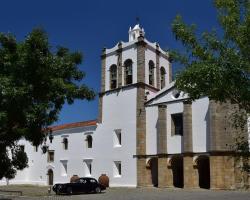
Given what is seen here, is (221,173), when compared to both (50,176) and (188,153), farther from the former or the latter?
(50,176)

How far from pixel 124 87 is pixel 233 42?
1244 inches

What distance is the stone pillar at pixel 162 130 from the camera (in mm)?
38281

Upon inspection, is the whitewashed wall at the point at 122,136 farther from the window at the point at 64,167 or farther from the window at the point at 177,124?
the window at the point at 64,167

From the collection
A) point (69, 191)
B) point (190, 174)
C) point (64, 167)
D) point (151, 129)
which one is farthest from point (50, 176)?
point (190, 174)

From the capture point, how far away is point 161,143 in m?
38.4

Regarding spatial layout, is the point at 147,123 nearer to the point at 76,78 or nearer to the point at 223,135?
the point at 223,135

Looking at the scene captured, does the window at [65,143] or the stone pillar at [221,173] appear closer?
the stone pillar at [221,173]

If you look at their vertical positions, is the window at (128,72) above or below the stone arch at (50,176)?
above

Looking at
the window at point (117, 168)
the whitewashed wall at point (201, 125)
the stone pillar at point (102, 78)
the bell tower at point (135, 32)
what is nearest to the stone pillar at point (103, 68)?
the stone pillar at point (102, 78)

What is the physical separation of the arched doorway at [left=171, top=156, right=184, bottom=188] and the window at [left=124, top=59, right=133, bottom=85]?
9.36m

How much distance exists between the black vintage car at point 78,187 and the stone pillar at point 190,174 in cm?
721

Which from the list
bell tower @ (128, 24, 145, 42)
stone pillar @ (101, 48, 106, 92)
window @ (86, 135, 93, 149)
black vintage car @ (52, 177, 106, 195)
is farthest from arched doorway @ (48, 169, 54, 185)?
bell tower @ (128, 24, 145, 42)

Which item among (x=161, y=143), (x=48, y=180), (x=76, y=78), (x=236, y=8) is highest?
(x=236, y=8)

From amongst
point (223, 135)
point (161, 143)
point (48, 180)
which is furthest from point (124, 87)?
point (48, 180)
